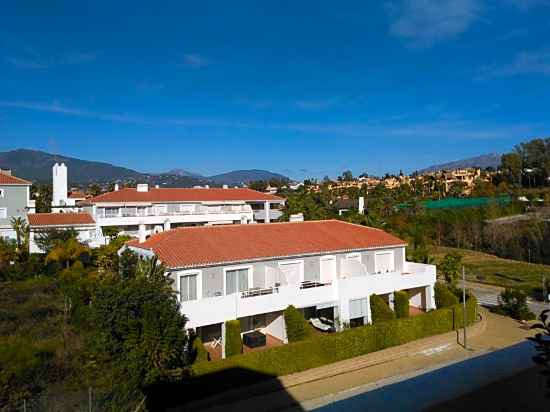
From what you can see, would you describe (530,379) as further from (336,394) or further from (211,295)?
(211,295)

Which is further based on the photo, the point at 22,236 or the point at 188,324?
the point at 22,236

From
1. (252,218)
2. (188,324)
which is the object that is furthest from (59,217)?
(188,324)

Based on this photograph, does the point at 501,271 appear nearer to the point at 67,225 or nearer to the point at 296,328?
the point at 296,328

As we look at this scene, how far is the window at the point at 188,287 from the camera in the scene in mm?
21391

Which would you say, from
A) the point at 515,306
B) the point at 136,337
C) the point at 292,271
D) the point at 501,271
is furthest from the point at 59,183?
the point at 515,306

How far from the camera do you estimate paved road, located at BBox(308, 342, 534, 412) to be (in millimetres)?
16219

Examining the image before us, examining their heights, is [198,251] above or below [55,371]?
above

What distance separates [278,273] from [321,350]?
16.2 feet

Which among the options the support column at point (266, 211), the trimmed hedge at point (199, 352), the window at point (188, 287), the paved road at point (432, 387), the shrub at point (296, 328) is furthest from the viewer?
the support column at point (266, 211)

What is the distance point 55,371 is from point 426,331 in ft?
56.4

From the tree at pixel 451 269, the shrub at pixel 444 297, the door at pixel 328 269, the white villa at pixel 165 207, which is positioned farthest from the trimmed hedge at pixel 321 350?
the white villa at pixel 165 207

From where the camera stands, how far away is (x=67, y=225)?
4259 centimetres

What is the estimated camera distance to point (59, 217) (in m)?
43.9

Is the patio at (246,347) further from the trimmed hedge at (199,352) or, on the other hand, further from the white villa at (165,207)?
the white villa at (165,207)
